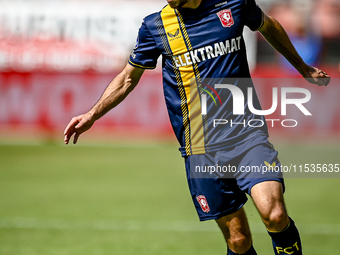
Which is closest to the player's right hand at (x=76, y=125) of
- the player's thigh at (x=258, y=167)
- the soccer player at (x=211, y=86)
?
the soccer player at (x=211, y=86)

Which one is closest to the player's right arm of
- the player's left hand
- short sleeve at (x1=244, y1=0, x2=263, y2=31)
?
short sleeve at (x1=244, y1=0, x2=263, y2=31)

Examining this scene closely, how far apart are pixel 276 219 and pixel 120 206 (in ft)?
14.4

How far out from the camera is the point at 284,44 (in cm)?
447

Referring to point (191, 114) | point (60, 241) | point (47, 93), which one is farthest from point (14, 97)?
point (191, 114)

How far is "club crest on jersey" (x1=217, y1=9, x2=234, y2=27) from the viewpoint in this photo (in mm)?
4215

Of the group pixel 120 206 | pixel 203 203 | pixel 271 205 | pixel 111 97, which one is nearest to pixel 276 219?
pixel 271 205

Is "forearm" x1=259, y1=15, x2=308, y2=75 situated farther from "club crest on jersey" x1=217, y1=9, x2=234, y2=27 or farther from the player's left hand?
"club crest on jersey" x1=217, y1=9, x2=234, y2=27

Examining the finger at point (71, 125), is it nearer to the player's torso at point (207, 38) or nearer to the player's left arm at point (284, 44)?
the player's torso at point (207, 38)

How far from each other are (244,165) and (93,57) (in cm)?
1326

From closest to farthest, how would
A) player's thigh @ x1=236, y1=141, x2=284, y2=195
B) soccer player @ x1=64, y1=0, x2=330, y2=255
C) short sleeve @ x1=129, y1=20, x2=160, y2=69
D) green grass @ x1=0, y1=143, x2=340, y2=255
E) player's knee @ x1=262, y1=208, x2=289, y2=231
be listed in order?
1. player's knee @ x1=262, y1=208, x2=289, y2=231
2. player's thigh @ x1=236, y1=141, x2=284, y2=195
3. soccer player @ x1=64, y1=0, x2=330, y2=255
4. short sleeve @ x1=129, y1=20, x2=160, y2=69
5. green grass @ x1=0, y1=143, x2=340, y2=255

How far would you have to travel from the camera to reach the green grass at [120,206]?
5934 millimetres

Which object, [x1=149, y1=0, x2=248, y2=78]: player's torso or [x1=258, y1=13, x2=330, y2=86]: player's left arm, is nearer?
[x1=149, y1=0, x2=248, y2=78]: player's torso

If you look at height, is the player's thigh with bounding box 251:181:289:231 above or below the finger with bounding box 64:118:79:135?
below

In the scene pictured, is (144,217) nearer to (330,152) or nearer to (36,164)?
(36,164)
